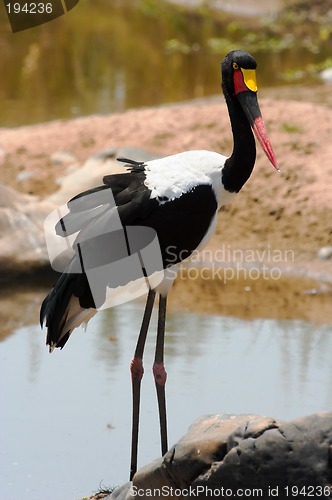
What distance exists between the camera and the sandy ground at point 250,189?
29.1 feet

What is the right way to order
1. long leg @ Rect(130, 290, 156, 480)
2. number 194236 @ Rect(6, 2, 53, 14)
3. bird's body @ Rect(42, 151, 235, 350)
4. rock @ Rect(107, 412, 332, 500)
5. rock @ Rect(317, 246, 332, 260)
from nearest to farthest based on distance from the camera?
rock @ Rect(107, 412, 332, 500) → bird's body @ Rect(42, 151, 235, 350) → long leg @ Rect(130, 290, 156, 480) → rock @ Rect(317, 246, 332, 260) → number 194236 @ Rect(6, 2, 53, 14)

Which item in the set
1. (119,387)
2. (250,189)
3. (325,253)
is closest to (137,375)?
Answer: (119,387)

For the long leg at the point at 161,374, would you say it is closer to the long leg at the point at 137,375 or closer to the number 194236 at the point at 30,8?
the long leg at the point at 137,375

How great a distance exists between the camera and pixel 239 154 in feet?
18.7

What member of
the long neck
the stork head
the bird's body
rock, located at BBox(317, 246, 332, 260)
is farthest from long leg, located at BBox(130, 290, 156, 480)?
rock, located at BBox(317, 246, 332, 260)

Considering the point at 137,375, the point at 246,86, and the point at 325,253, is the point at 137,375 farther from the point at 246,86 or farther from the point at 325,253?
the point at 325,253

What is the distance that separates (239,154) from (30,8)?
45.2 feet

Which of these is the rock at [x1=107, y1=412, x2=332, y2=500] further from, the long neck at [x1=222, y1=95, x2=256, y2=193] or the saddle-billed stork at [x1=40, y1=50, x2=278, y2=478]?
the long neck at [x1=222, y1=95, x2=256, y2=193]

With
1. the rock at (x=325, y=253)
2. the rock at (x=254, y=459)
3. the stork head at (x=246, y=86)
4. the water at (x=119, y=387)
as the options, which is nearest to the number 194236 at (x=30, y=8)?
the rock at (x=325, y=253)

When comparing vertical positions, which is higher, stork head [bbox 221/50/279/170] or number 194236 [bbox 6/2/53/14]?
stork head [bbox 221/50/279/170]

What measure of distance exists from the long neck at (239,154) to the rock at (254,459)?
56.2 inches

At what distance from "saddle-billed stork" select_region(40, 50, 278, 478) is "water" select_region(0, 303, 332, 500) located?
19.4 inches

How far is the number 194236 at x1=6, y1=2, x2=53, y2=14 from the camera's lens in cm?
1812

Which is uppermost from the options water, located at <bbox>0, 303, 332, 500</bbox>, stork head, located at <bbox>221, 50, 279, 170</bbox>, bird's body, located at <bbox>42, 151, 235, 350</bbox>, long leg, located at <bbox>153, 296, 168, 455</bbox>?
stork head, located at <bbox>221, 50, 279, 170</bbox>
